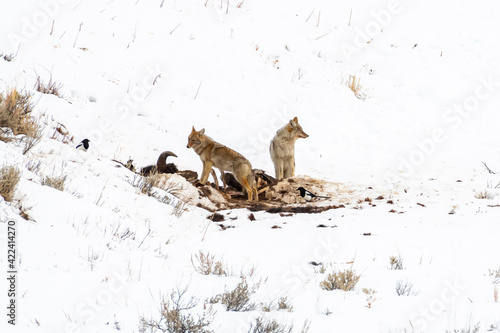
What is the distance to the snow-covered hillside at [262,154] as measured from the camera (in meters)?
4.43

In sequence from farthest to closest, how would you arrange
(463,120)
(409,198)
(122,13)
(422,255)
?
1. (122,13)
2. (463,120)
3. (409,198)
4. (422,255)

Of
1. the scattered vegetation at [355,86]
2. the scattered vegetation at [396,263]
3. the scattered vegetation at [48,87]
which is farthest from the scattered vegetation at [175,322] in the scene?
the scattered vegetation at [355,86]

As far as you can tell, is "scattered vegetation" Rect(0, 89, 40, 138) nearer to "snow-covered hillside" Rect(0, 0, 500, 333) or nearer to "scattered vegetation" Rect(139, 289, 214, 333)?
"snow-covered hillside" Rect(0, 0, 500, 333)

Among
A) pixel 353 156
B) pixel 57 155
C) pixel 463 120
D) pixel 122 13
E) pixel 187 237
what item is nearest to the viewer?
A: pixel 187 237

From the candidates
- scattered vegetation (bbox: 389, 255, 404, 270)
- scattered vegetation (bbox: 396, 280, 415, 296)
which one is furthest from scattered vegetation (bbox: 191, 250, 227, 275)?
scattered vegetation (bbox: 389, 255, 404, 270)

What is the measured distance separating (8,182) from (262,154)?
338 inches

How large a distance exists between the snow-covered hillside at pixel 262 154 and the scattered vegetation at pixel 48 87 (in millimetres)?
168

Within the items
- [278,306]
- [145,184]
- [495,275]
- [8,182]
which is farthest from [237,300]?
[145,184]

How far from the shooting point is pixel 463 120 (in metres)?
15.1

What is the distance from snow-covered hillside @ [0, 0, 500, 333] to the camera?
443 centimetres

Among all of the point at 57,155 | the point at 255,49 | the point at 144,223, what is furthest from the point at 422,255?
the point at 255,49

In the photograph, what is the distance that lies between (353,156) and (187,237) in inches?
292

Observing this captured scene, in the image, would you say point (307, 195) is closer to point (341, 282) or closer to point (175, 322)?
point (341, 282)

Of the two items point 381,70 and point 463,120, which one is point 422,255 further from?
point 381,70
